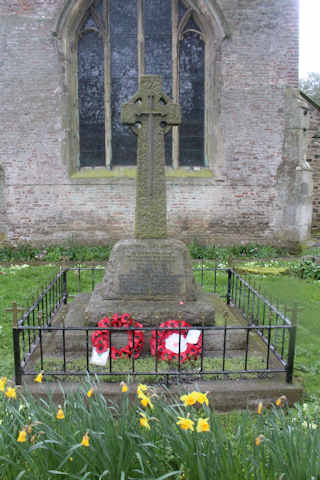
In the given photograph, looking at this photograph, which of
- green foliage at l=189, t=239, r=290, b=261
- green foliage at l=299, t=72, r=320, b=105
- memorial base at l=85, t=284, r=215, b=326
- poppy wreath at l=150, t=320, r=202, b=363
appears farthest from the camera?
green foliage at l=299, t=72, r=320, b=105

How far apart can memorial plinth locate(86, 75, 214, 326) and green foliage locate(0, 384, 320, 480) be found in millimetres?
2455

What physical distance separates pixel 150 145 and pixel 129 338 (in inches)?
89.7

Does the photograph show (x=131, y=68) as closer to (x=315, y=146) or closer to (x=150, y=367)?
(x=315, y=146)

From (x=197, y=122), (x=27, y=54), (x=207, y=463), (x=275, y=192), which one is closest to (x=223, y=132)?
(x=197, y=122)

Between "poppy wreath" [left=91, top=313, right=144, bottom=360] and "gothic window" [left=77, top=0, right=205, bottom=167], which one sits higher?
"gothic window" [left=77, top=0, right=205, bottom=167]

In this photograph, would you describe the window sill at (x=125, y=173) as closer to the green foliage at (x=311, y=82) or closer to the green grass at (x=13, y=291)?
the green grass at (x=13, y=291)

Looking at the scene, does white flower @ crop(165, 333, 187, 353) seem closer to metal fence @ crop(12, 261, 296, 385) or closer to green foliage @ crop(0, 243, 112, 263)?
metal fence @ crop(12, 261, 296, 385)

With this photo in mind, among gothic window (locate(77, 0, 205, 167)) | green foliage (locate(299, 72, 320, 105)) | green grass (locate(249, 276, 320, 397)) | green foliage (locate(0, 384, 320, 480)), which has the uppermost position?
green foliage (locate(299, 72, 320, 105))

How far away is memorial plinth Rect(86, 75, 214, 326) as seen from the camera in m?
4.81

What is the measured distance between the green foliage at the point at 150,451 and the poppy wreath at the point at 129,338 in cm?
189

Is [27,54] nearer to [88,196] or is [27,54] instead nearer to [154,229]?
[88,196]

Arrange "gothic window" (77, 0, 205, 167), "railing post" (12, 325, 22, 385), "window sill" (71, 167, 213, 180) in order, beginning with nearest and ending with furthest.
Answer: "railing post" (12, 325, 22, 385), "gothic window" (77, 0, 205, 167), "window sill" (71, 167, 213, 180)

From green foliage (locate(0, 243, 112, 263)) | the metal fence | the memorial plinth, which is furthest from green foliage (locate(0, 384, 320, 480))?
green foliage (locate(0, 243, 112, 263))

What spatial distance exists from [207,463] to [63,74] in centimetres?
1065
